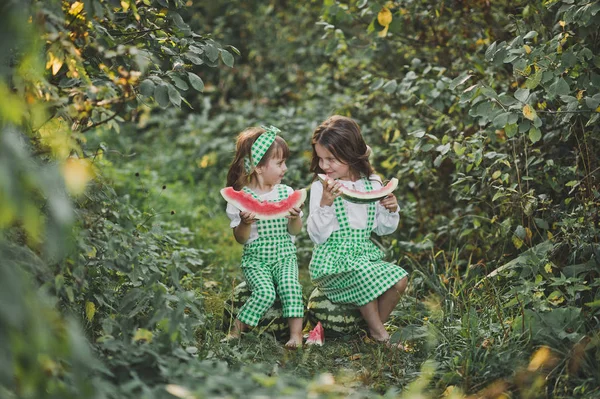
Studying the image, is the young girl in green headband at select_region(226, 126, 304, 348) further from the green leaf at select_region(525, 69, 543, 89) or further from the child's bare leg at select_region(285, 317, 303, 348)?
the green leaf at select_region(525, 69, 543, 89)

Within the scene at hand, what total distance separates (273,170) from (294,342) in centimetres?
110

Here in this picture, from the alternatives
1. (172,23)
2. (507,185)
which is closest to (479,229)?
(507,185)

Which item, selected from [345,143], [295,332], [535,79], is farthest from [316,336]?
[535,79]

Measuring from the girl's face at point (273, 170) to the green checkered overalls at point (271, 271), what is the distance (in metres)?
0.11

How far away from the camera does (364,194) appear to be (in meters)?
4.68

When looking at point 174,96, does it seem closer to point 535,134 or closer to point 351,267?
point 351,267

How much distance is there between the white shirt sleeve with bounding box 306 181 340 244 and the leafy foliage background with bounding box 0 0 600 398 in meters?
0.68

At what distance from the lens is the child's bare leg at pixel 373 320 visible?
15.0 ft

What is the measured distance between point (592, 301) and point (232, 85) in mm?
7467

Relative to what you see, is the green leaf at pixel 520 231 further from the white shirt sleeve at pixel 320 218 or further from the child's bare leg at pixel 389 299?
the white shirt sleeve at pixel 320 218

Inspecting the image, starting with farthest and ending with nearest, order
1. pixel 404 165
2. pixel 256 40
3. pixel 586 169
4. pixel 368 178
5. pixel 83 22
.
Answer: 1. pixel 256 40
2. pixel 404 165
3. pixel 368 178
4. pixel 586 169
5. pixel 83 22

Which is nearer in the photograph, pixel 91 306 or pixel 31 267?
pixel 31 267

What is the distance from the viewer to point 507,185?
16.8 ft

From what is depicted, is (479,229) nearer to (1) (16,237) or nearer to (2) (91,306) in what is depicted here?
(2) (91,306)
